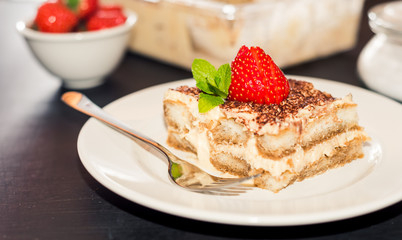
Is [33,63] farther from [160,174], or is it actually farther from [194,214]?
[194,214]

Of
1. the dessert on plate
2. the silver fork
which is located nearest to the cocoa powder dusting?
the dessert on plate

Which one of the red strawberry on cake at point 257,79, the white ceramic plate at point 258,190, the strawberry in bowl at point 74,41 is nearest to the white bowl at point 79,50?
the strawberry in bowl at point 74,41

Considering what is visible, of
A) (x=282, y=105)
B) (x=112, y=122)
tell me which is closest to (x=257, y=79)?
(x=282, y=105)

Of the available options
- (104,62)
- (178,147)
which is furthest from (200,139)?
(104,62)

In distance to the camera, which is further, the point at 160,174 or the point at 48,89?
the point at 48,89

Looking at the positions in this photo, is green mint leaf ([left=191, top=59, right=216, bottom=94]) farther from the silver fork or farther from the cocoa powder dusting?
the silver fork

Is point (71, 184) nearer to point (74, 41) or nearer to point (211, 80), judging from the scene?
point (211, 80)
